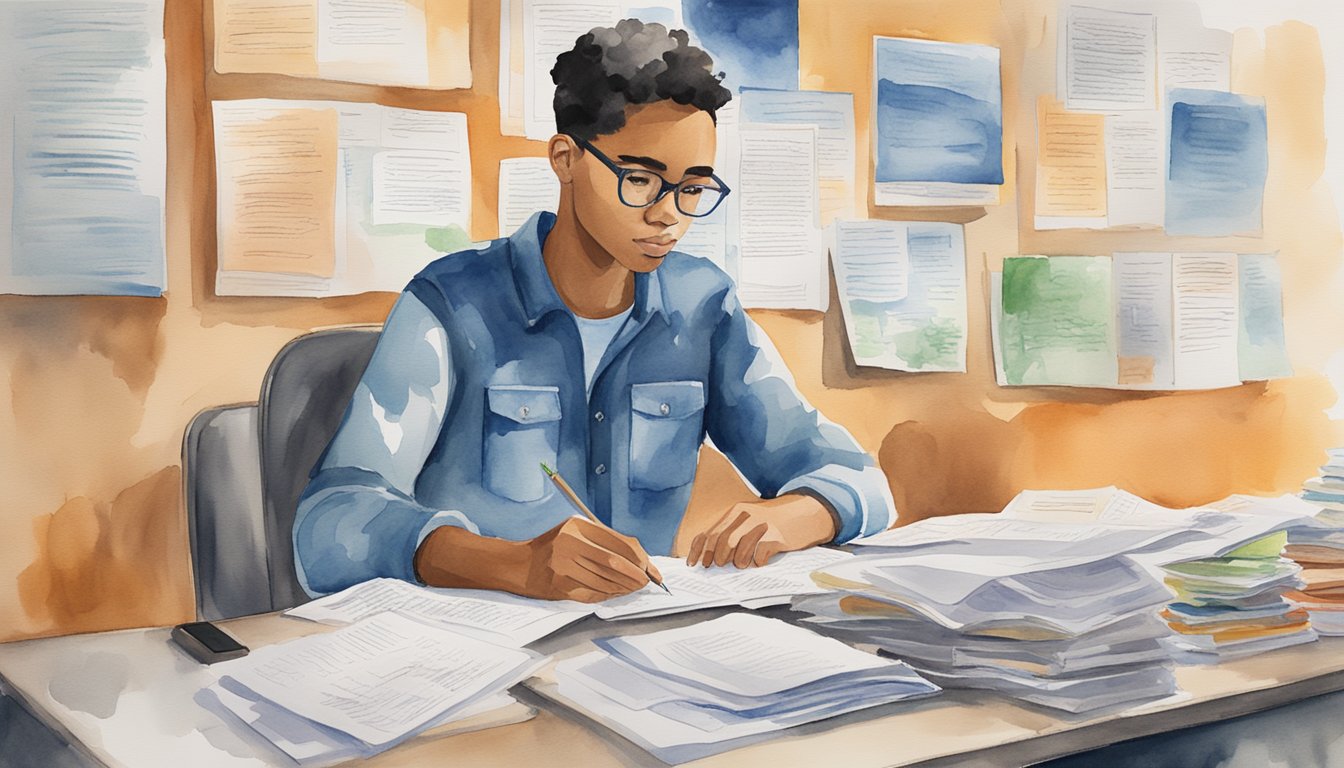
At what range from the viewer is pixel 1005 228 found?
6.70ft

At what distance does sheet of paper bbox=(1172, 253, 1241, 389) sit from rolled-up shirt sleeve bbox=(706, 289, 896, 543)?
1.02 m

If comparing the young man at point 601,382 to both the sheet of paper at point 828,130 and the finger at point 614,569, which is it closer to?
the finger at point 614,569

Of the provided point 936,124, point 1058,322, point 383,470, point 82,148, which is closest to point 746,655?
point 383,470

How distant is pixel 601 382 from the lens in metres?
1.44

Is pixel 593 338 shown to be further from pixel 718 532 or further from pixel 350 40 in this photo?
pixel 350 40

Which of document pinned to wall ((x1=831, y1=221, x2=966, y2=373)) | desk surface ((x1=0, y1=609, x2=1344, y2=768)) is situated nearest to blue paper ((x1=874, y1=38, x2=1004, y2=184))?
document pinned to wall ((x1=831, y1=221, x2=966, y2=373))

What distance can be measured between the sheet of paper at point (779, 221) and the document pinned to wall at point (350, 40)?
49 cm

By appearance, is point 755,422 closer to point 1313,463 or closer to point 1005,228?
point 1005,228

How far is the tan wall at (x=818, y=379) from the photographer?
1.40m

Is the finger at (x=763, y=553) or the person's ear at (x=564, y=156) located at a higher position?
the person's ear at (x=564, y=156)

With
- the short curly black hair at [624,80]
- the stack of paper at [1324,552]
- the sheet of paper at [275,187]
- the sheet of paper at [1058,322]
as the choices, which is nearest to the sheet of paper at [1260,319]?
the sheet of paper at [1058,322]

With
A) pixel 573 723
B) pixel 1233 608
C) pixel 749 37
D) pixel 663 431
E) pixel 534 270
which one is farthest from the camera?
pixel 749 37

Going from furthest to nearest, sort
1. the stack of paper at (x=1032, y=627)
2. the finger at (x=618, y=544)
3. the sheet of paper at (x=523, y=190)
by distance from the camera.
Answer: the sheet of paper at (x=523, y=190) < the finger at (x=618, y=544) < the stack of paper at (x=1032, y=627)

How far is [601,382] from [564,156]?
294 mm
